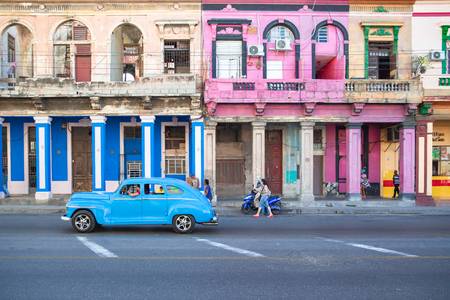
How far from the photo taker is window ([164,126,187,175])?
21734 millimetres

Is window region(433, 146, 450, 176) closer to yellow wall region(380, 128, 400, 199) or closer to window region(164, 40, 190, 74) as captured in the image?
yellow wall region(380, 128, 400, 199)

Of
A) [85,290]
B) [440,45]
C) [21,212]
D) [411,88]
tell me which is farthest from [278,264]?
[440,45]

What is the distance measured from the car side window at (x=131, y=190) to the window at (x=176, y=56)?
33.0ft

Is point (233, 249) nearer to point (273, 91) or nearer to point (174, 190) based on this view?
point (174, 190)

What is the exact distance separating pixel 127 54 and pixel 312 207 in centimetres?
1203

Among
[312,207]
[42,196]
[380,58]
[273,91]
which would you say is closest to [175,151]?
[273,91]

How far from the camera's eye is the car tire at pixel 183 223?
39.2 feet

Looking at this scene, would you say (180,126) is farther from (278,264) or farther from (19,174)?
(278,264)

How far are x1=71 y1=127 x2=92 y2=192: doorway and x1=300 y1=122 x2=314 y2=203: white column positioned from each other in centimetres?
1096

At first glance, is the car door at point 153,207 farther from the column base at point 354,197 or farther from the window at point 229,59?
the column base at point 354,197

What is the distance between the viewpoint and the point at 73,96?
1939 centimetres

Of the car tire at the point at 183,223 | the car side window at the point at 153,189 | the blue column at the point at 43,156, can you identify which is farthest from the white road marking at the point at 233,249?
the blue column at the point at 43,156

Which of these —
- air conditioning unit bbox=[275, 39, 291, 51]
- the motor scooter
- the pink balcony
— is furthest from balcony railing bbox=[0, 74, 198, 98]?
the motor scooter

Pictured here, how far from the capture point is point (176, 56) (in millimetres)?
20672
